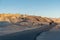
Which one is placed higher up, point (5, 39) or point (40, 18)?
point (5, 39)

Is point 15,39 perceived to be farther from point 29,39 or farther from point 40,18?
point 40,18

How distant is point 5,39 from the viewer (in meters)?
14.3

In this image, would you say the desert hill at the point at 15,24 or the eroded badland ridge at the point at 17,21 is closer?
the desert hill at the point at 15,24

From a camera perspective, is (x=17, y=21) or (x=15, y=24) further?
(x=17, y=21)

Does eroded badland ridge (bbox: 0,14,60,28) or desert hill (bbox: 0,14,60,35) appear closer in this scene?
desert hill (bbox: 0,14,60,35)

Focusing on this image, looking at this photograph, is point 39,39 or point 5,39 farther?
point 39,39

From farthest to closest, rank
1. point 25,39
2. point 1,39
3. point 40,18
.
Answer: point 40,18 → point 25,39 → point 1,39

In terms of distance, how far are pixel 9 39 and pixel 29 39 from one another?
5.88 ft

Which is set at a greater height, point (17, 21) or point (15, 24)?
point (15, 24)

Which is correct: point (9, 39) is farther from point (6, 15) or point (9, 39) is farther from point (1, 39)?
point (6, 15)

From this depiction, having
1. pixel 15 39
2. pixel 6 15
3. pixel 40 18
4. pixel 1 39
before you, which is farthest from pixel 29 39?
pixel 40 18

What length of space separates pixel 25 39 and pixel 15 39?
3.21 ft

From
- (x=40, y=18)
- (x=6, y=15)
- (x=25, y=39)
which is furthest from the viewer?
(x=40, y=18)

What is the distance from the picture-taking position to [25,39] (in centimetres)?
1532
